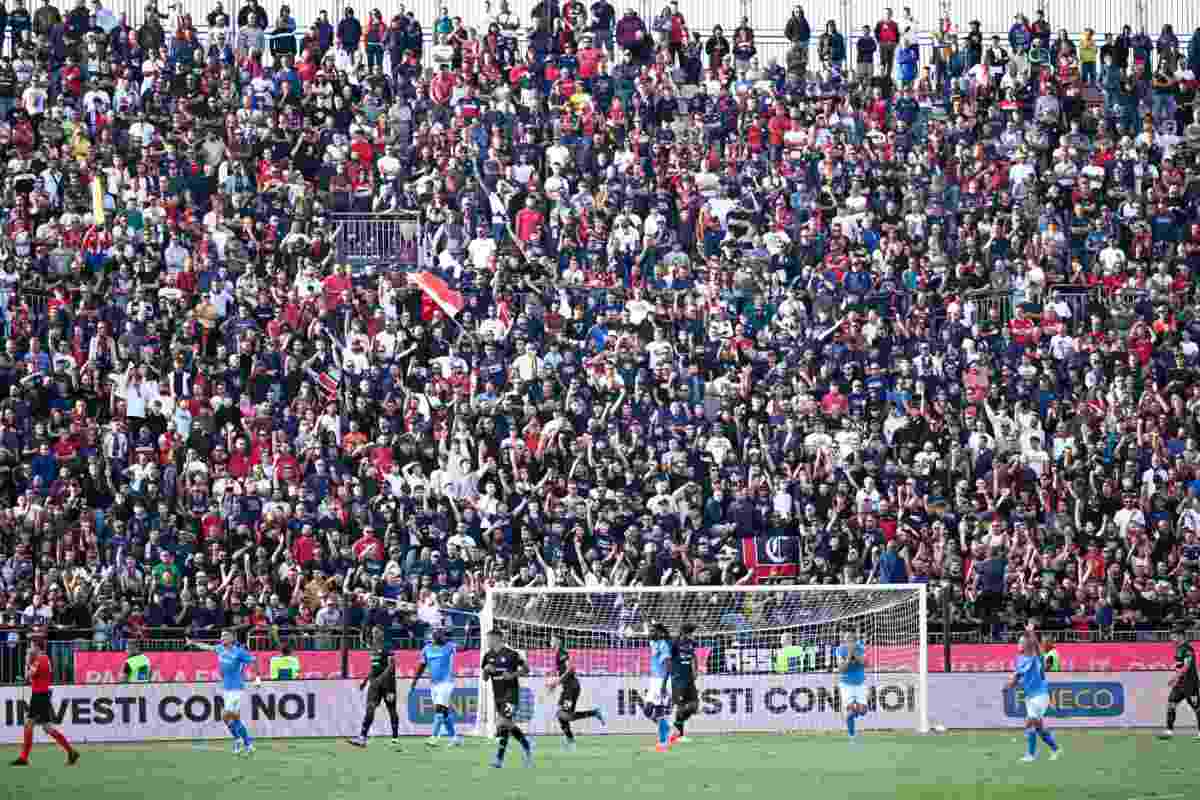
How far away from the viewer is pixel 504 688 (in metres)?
26.8

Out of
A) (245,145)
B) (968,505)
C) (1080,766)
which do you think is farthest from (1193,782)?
(245,145)

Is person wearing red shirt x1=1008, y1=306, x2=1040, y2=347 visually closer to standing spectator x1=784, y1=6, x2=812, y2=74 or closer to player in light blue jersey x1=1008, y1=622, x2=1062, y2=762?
standing spectator x1=784, y1=6, x2=812, y2=74

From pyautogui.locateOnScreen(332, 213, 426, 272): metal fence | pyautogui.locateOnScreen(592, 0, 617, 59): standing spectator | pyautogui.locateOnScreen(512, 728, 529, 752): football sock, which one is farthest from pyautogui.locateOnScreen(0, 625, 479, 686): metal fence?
pyautogui.locateOnScreen(592, 0, 617, 59): standing spectator

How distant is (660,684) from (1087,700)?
775 cm

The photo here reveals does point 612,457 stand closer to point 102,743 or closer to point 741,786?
point 102,743

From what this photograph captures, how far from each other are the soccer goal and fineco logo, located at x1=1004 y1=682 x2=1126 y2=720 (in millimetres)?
2416

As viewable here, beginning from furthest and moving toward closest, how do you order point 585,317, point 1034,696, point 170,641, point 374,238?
point 374,238 → point 585,317 → point 170,641 → point 1034,696

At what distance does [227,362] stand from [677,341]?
26.6 ft

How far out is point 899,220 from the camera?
4178 cm

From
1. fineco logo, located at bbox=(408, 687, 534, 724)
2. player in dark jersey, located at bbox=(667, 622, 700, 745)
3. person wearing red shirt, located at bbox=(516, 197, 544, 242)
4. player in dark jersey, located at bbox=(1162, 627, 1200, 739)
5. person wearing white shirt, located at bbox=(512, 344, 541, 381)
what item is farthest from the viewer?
person wearing red shirt, located at bbox=(516, 197, 544, 242)

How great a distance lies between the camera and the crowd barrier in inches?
1249

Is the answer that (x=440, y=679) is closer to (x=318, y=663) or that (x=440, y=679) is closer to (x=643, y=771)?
(x=318, y=663)

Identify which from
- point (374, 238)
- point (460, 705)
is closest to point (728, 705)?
point (460, 705)

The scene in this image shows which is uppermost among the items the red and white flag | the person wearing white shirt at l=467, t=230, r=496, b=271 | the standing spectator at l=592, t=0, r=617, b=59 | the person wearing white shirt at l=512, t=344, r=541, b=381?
the standing spectator at l=592, t=0, r=617, b=59
